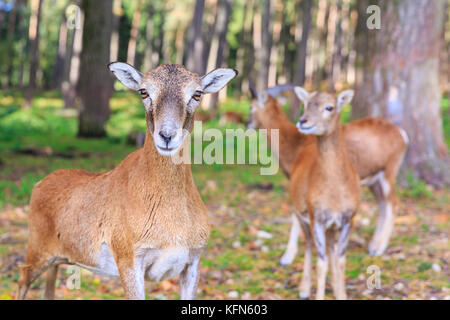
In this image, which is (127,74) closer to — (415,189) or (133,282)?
(133,282)

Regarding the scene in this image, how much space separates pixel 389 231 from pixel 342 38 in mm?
32918

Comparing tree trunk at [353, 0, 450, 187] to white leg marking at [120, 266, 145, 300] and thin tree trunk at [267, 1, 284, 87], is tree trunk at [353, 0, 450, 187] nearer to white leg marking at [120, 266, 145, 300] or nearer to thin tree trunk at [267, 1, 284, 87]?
white leg marking at [120, 266, 145, 300]

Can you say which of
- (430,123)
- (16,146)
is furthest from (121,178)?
(16,146)

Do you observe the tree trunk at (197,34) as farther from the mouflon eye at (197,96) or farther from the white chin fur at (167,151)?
the white chin fur at (167,151)

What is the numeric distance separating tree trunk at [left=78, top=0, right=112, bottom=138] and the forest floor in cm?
230

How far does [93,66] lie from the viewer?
1672cm

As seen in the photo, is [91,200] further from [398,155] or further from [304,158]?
[398,155]

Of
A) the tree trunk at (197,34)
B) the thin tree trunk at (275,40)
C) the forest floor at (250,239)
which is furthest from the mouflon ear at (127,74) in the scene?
the thin tree trunk at (275,40)

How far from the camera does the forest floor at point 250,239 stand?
21.8 ft

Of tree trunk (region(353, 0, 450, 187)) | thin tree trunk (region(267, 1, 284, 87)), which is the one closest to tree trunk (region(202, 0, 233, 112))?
thin tree trunk (region(267, 1, 284, 87))

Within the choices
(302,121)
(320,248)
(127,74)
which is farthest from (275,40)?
(127,74)

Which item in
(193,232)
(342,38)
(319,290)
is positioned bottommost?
(319,290)

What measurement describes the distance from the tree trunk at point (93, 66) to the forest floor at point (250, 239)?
90.5 inches
